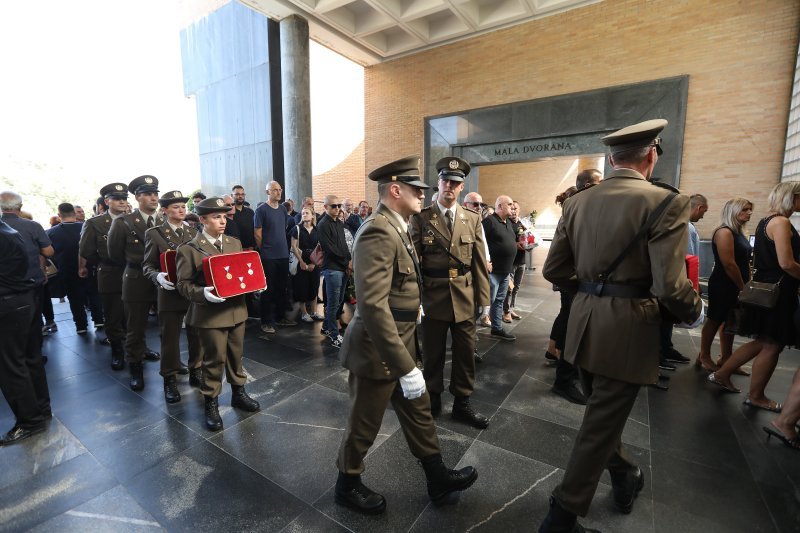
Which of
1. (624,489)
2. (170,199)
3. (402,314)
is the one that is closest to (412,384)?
(402,314)

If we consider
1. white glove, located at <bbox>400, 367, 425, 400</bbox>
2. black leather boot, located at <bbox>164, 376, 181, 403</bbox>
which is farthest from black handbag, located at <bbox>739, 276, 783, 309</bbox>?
black leather boot, located at <bbox>164, 376, 181, 403</bbox>

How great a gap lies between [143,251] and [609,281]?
400 cm

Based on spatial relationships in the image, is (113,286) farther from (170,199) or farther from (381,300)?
(381,300)

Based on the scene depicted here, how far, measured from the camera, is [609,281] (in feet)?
5.60

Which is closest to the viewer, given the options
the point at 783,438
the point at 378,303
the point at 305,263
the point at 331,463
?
the point at 378,303

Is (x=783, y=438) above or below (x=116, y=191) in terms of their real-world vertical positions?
below

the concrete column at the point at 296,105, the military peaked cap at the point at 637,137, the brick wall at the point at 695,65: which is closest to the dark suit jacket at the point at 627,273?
the military peaked cap at the point at 637,137

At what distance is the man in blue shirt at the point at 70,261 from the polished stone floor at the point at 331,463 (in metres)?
1.92

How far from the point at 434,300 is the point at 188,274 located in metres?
1.88

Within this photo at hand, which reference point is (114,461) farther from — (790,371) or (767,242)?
(790,371)

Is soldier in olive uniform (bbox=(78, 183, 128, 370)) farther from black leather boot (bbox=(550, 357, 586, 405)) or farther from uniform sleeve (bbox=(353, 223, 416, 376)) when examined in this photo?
black leather boot (bbox=(550, 357, 586, 405))

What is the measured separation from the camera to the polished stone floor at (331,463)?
6.54 feet

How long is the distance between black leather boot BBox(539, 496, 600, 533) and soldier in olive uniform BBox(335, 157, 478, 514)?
0.44 metres

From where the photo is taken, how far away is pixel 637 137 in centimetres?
170
